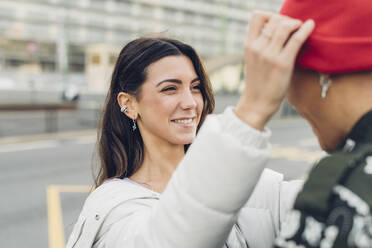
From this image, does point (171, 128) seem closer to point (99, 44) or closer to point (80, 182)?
point (80, 182)

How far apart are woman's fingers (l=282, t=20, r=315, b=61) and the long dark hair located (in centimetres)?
110

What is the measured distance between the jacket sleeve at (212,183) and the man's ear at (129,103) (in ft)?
3.48

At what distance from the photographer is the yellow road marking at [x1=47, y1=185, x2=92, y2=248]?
4.94 m

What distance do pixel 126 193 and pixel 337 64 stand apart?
3.02 feet

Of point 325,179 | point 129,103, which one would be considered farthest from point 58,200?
point 325,179

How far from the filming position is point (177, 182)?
0.88m

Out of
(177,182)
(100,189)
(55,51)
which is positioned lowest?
(55,51)

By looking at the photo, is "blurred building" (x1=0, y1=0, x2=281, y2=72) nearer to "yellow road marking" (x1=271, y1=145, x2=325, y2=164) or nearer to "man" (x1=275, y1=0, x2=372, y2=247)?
"yellow road marking" (x1=271, y1=145, x2=325, y2=164)

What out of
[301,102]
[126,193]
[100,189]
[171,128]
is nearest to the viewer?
[301,102]

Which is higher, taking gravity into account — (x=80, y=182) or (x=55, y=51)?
(x=80, y=182)

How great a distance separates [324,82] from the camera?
788 mm

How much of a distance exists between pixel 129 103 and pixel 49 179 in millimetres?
6367

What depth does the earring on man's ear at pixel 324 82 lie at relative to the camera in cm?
78

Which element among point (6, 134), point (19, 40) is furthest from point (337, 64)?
point (19, 40)
